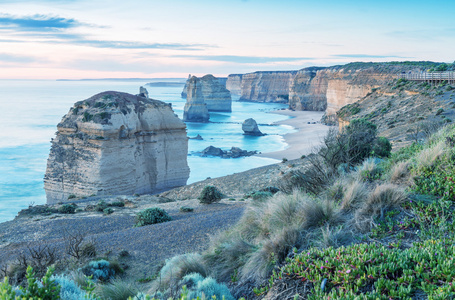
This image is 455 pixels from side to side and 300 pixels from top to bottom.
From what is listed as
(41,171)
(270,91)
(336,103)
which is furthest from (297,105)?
(41,171)

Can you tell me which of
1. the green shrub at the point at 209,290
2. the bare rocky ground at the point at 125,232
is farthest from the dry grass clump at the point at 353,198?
the bare rocky ground at the point at 125,232

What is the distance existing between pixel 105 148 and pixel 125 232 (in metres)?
13.9

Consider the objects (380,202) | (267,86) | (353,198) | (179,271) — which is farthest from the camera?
(267,86)

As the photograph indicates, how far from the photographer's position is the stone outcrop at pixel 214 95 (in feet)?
375

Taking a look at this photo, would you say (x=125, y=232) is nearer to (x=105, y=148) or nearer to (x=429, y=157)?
(x=429, y=157)

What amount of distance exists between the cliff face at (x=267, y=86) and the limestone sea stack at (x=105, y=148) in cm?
12438

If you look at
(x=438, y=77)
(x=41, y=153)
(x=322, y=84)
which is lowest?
(x=41, y=153)

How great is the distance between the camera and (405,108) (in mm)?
34094

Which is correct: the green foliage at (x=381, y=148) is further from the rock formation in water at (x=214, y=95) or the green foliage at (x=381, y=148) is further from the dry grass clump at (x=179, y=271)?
the rock formation in water at (x=214, y=95)

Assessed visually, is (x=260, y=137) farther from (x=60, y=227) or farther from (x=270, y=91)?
(x=270, y=91)

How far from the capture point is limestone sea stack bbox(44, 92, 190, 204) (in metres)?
24.6

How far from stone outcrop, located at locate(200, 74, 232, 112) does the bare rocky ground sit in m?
95.3

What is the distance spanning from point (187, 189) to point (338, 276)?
22468 mm

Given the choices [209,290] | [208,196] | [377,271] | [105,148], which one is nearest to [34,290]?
[209,290]
